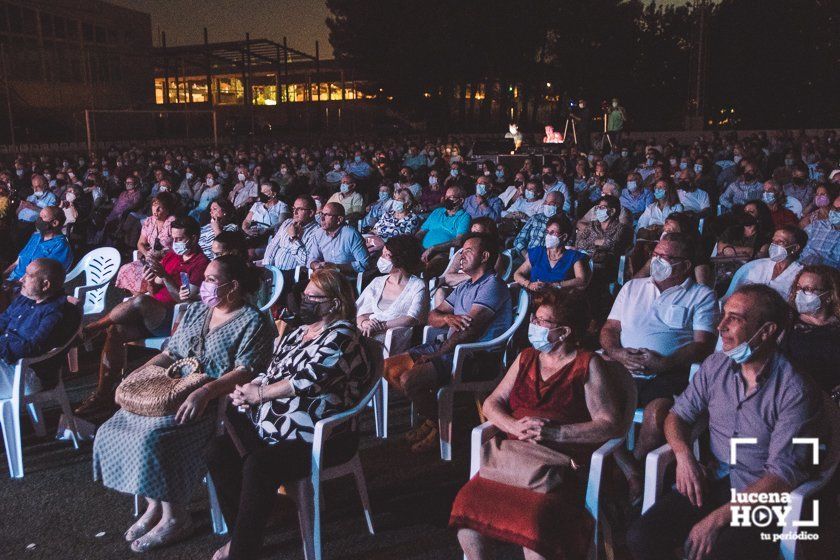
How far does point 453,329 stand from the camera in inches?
176

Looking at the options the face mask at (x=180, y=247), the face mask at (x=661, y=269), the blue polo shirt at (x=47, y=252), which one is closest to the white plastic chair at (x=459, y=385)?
the face mask at (x=661, y=269)

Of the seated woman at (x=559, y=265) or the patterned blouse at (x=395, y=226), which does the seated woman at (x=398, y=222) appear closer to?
the patterned blouse at (x=395, y=226)

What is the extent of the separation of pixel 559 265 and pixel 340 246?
6.56ft

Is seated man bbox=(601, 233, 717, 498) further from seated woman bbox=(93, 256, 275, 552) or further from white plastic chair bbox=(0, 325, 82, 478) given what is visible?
white plastic chair bbox=(0, 325, 82, 478)

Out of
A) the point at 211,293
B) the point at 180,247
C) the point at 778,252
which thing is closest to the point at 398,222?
the point at 180,247

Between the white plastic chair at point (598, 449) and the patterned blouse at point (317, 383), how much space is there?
0.61 metres

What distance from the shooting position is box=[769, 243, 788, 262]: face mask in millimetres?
4613

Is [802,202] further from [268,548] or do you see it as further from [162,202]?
[268,548]

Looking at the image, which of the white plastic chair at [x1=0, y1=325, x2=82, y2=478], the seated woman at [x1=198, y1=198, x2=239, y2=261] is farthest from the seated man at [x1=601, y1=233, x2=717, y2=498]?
the seated woman at [x1=198, y1=198, x2=239, y2=261]

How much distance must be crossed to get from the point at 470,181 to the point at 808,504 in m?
8.62

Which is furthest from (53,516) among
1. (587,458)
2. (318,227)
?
(318,227)

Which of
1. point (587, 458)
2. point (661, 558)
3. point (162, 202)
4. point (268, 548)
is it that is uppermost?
point (162, 202)

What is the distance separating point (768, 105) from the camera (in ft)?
124

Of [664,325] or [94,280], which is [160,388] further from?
[94,280]
